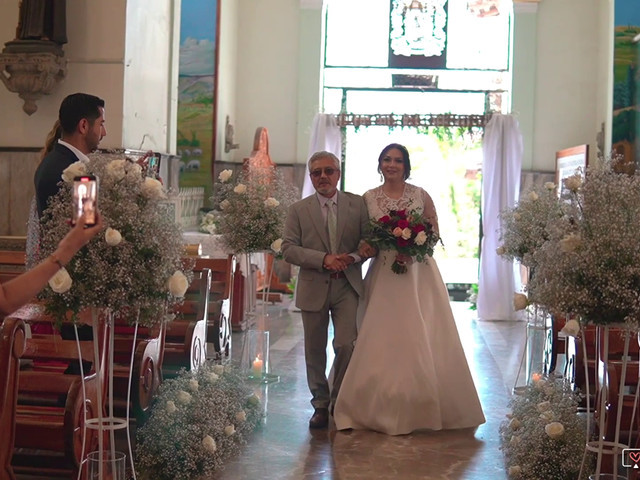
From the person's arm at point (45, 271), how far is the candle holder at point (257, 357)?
5.24 m

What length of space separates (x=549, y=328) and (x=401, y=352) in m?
1.58

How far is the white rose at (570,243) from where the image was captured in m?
4.07

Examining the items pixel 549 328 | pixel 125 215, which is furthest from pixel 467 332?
pixel 125 215

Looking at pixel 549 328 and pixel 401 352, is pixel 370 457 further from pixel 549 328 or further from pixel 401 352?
pixel 549 328

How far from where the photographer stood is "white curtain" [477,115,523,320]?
13117 millimetres

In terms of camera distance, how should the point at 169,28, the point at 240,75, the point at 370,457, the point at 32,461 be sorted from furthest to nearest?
the point at 240,75 → the point at 169,28 → the point at 370,457 → the point at 32,461

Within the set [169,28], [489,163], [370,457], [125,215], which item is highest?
[169,28]

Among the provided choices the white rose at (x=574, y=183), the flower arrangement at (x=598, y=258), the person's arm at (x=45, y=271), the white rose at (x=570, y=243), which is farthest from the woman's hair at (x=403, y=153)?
the person's arm at (x=45, y=271)

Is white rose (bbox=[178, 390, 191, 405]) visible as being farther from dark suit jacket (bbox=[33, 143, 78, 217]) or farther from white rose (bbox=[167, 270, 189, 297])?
white rose (bbox=[167, 270, 189, 297])

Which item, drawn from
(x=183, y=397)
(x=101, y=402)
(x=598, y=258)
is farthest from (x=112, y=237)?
(x=598, y=258)

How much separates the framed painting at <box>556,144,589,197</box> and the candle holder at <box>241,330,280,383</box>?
5379mm

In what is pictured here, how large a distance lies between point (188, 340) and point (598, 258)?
3.52 m

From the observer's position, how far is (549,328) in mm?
7402

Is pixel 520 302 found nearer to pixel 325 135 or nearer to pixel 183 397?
pixel 183 397
